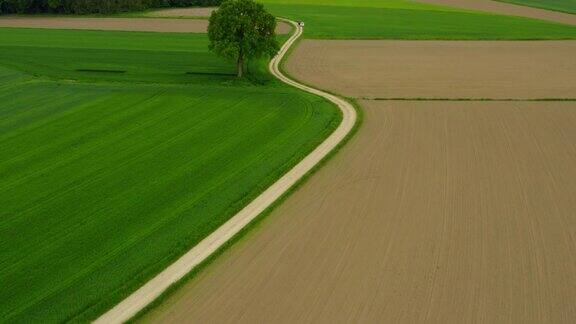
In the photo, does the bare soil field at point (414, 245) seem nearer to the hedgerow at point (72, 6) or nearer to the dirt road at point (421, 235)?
the dirt road at point (421, 235)

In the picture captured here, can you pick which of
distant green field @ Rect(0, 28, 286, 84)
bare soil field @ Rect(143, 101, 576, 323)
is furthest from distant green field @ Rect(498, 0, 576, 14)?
bare soil field @ Rect(143, 101, 576, 323)

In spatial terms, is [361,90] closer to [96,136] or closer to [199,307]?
[96,136]

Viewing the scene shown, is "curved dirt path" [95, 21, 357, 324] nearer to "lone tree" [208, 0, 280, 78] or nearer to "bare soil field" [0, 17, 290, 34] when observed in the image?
"lone tree" [208, 0, 280, 78]

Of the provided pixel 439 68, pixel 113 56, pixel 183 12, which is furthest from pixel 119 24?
pixel 439 68

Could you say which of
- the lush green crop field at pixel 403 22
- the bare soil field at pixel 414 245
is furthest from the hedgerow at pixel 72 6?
the bare soil field at pixel 414 245

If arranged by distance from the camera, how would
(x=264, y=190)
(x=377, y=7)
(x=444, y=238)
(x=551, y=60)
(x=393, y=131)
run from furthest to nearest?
(x=377, y=7) < (x=551, y=60) < (x=393, y=131) < (x=264, y=190) < (x=444, y=238)

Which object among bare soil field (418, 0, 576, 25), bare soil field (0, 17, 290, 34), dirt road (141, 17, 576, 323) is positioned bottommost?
bare soil field (0, 17, 290, 34)

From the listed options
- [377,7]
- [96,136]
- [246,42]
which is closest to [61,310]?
[96,136]
